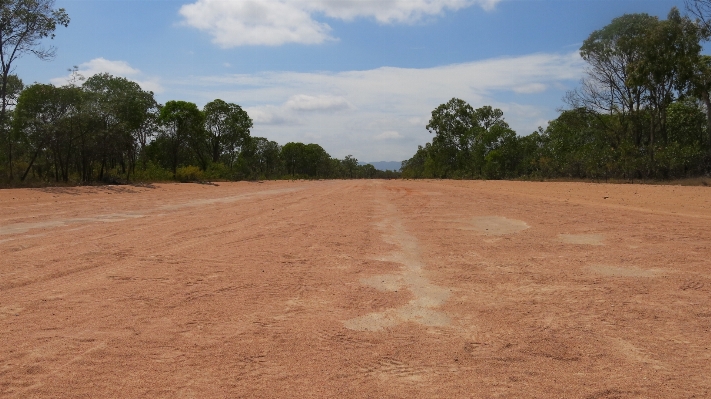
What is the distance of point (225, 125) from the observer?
5319 cm

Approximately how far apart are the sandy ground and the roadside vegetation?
19.7 metres

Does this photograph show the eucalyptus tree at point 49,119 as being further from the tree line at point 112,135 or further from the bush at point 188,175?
the bush at point 188,175

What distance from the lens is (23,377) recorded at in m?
2.93

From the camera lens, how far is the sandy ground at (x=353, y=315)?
2.98 metres

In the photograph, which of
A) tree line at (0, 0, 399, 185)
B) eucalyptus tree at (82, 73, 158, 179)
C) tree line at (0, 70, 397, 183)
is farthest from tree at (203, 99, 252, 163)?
eucalyptus tree at (82, 73, 158, 179)

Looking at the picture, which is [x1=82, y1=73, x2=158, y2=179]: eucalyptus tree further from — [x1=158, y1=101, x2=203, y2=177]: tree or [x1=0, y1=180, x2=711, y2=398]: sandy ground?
[x1=0, y1=180, x2=711, y2=398]: sandy ground

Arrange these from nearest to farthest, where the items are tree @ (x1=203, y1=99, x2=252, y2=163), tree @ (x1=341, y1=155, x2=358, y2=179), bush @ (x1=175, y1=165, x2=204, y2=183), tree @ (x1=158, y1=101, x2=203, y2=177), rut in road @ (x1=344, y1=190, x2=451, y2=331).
Answer: rut in road @ (x1=344, y1=190, x2=451, y2=331) → bush @ (x1=175, y1=165, x2=204, y2=183) → tree @ (x1=158, y1=101, x2=203, y2=177) → tree @ (x1=203, y1=99, x2=252, y2=163) → tree @ (x1=341, y1=155, x2=358, y2=179)

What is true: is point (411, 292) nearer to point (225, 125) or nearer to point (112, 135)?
point (112, 135)

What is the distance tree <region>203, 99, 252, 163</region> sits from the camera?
52562 mm

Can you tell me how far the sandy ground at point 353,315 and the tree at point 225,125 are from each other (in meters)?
46.3

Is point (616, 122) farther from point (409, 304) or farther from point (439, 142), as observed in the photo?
point (409, 304)

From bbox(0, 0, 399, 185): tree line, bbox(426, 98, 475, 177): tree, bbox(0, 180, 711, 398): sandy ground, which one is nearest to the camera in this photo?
bbox(0, 180, 711, 398): sandy ground

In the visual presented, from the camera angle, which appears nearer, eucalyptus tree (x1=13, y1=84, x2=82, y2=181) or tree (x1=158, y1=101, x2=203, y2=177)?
eucalyptus tree (x1=13, y1=84, x2=82, y2=181)

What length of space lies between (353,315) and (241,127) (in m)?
52.2
